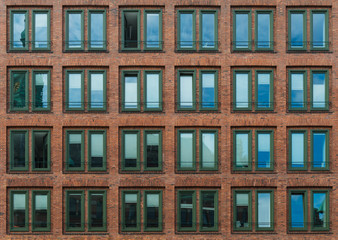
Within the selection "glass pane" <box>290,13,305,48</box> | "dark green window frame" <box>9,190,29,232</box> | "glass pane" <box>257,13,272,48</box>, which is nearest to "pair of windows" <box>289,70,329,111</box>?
"glass pane" <box>290,13,305,48</box>

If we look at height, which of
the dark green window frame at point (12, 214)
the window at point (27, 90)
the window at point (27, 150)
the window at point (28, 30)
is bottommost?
the dark green window frame at point (12, 214)

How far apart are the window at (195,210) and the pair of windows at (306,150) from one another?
16.5 feet

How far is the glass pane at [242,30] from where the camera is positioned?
2344 centimetres

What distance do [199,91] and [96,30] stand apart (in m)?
6.98

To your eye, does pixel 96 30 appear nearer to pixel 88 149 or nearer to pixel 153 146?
pixel 88 149

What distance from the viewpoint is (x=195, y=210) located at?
23062mm

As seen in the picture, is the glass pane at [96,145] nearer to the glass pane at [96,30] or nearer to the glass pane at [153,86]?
the glass pane at [153,86]

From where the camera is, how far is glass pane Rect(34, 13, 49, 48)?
919 inches

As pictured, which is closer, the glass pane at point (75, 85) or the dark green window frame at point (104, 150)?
the dark green window frame at point (104, 150)

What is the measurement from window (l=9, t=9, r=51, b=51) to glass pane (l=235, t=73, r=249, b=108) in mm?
11123

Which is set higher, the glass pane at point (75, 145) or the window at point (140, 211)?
the glass pane at point (75, 145)

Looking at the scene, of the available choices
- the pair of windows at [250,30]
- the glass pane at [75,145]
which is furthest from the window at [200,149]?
the glass pane at [75,145]

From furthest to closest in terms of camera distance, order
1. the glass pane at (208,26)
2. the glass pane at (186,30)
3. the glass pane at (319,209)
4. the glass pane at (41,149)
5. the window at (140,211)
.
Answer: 1. the glass pane at (208,26)
2. the glass pane at (186,30)
3. the glass pane at (319,209)
4. the glass pane at (41,149)
5. the window at (140,211)

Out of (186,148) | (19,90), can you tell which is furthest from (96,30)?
(186,148)
